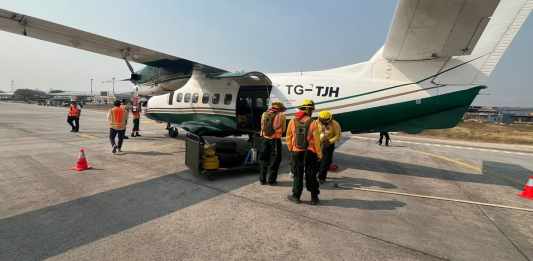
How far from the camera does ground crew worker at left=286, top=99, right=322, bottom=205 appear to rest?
501 centimetres

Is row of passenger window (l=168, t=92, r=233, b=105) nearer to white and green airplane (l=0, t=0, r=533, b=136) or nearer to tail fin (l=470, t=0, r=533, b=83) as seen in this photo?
white and green airplane (l=0, t=0, r=533, b=136)

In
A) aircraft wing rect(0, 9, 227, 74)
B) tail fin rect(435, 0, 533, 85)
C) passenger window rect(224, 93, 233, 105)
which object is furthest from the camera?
passenger window rect(224, 93, 233, 105)

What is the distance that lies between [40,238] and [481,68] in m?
9.72

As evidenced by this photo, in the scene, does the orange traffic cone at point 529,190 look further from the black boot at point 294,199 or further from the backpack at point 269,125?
the backpack at point 269,125

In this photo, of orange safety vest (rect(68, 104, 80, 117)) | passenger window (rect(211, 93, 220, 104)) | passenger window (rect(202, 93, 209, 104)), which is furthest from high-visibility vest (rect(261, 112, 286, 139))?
orange safety vest (rect(68, 104, 80, 117))

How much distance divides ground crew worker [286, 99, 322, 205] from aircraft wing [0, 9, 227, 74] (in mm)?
5918

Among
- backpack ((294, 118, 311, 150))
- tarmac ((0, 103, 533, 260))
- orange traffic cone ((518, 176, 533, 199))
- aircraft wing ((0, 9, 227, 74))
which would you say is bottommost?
tarmac ((0, 103, 533, 260))

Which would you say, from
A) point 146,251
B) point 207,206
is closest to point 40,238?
point 146,251

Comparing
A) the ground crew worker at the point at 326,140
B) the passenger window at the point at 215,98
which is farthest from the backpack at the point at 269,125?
the passenger window at the point at 215,98

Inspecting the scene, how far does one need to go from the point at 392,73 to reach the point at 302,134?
4.05 meters

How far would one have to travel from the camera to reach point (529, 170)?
991cm

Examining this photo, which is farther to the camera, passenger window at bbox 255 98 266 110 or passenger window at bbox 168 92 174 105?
passenger window at bbox 168 92 174 105

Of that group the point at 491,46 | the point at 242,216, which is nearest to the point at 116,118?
the point at 242,216

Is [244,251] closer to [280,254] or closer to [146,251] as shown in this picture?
[280,254]
